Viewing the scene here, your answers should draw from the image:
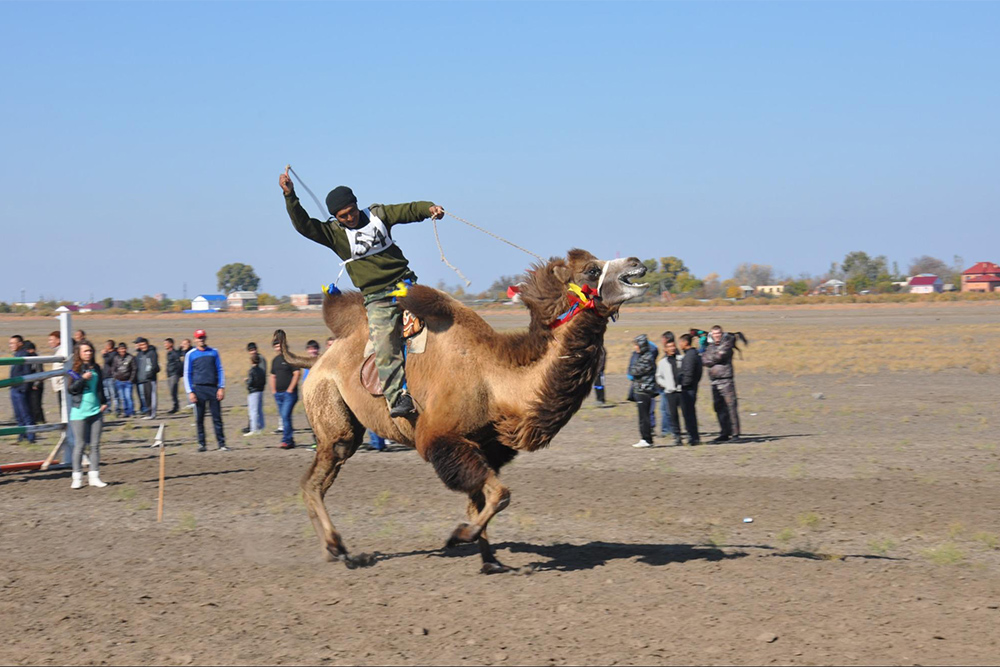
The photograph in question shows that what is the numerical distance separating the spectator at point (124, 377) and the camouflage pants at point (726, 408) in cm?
1321

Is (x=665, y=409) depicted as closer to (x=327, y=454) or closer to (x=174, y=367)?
(x=327, y=454)

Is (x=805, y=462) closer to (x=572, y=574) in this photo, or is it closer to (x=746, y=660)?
(x=572, y=574)

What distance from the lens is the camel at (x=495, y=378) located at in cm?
789

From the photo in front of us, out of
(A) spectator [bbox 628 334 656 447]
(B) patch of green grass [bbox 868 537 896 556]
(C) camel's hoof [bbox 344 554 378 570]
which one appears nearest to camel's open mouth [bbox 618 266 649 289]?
(C) camel's hoof [bbox 344 554 378 570]

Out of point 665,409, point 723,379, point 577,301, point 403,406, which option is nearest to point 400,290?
point 403,406

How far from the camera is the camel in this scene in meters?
7.89

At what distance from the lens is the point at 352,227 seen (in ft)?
29.1

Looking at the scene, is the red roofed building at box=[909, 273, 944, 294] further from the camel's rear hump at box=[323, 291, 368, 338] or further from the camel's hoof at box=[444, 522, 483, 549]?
the camel's hoof at box=[444, 522, 483, 549]

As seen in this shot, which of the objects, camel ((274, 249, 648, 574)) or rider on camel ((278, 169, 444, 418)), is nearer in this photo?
camel ((274, 249, 648, 574))

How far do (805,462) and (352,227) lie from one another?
9090 millimetres

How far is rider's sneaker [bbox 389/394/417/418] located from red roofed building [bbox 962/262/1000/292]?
16314 centimetres

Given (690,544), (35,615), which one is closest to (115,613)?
(35,615)

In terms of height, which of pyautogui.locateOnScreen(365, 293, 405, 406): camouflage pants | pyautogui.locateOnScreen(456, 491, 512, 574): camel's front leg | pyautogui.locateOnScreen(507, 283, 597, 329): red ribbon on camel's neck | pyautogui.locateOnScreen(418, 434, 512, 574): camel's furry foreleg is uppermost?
pyautogui.locateOnScreen(507, 283, 597, 329): red ribbon on camel's neck

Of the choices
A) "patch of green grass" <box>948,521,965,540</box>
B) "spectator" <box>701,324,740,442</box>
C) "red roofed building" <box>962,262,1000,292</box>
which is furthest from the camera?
"red roofed building" <box>962,262,1000,292</box>
